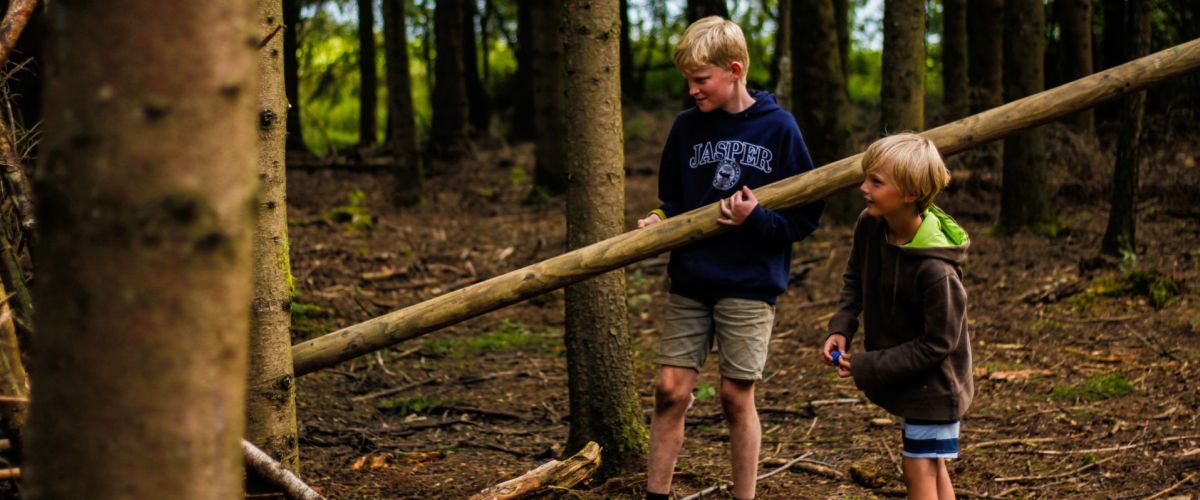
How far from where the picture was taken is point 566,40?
456 cm

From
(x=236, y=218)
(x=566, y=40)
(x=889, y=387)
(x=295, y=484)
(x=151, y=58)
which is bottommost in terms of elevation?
(x=295, y=484)

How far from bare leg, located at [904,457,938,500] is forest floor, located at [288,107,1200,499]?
3.20ft

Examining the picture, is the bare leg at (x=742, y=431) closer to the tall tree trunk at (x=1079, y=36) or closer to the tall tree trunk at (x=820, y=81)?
the tall tree trunk at (x=820, y=81)

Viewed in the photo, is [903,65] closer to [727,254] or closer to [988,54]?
[988,54]

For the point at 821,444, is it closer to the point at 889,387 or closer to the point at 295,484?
the point at 889,387

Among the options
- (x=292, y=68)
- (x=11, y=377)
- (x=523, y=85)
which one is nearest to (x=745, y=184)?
(x=11, y=377)

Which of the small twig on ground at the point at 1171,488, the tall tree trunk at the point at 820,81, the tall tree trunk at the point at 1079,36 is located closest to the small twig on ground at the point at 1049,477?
the small twig on ground at the point at 1171,488

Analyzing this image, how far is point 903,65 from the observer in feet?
26.8

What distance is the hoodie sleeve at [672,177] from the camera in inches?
166

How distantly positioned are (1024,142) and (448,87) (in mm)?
10494

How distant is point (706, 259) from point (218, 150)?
2.68 meters

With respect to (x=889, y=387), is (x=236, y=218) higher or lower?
higher

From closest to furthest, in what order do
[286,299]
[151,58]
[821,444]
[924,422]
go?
[151,58] < [924,422] < [286,299] < [821,444]

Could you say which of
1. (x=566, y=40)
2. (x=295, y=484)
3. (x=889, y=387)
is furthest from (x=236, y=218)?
(x=566, y=40)
